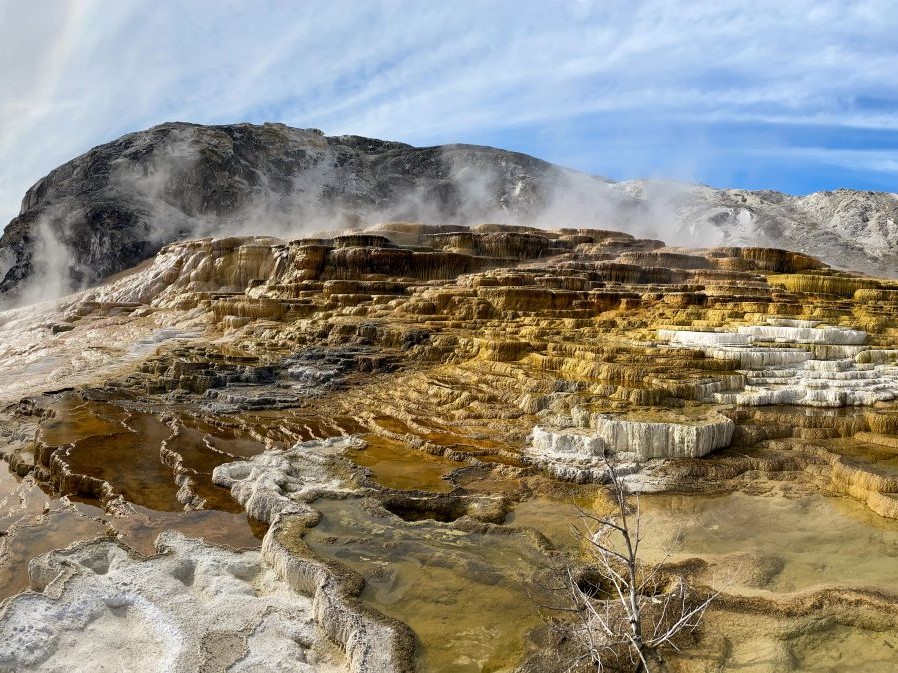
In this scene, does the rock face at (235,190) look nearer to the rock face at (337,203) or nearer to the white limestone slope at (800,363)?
the rock face at (337,203)

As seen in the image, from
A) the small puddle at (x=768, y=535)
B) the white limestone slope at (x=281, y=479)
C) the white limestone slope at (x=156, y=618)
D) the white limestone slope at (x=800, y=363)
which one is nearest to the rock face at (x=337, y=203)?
the white limestone slope at (x=800, y=363)

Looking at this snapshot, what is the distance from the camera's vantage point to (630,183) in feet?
188

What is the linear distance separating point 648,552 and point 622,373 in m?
5.68

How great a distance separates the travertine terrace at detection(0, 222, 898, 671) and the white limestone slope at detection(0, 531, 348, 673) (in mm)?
138

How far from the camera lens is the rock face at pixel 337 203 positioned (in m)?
42.0

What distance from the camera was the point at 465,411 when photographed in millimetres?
12469

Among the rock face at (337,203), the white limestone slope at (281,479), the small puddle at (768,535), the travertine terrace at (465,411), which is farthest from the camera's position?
the rock face at (337,203)

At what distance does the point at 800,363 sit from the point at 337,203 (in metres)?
44.2

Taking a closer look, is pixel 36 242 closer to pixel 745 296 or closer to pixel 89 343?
pixel 89 343

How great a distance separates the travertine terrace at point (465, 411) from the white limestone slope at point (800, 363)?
5 centimetres

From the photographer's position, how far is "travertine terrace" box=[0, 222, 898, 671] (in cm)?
672

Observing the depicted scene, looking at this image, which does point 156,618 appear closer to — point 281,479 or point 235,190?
point 281,479

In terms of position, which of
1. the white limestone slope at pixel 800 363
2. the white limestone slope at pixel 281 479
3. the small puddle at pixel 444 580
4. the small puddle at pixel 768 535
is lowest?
the small puddle at pixel 768 535

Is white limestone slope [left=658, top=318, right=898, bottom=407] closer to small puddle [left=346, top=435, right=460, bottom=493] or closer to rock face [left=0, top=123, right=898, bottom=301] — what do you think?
small puddle [left=346, top=435, right=460, bottom=493]
